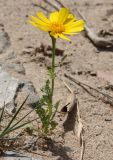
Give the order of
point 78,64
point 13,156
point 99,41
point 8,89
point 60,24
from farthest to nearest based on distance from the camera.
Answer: point 99,41 → point 78,64 → point 8,89 → point 60,24 → point 13,156

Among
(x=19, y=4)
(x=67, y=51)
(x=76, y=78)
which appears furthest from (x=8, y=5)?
(x=76, y=78)

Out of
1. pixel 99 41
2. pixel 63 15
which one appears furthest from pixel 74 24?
pixel 99 41

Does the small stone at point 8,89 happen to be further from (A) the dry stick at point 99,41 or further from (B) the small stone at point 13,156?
(A) the dry stick at point 99,41

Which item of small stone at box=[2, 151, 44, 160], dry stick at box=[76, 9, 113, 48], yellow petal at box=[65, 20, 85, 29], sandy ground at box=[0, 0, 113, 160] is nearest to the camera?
small stone at box=[2, 151, 44, 160]

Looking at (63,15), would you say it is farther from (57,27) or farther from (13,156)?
(13,156)

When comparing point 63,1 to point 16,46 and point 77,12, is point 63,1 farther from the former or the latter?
point 16,46

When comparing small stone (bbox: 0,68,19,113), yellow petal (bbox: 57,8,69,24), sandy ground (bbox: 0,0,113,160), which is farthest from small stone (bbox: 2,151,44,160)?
yellow petal (bbox: 57,8,69,24)

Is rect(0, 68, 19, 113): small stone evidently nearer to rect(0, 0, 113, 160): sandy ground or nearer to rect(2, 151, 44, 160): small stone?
rect(0, 0, 113, 160): sandy ground
